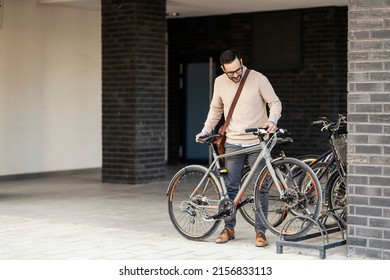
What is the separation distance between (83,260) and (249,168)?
6.03ft

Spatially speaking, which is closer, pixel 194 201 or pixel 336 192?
pixel 194 201

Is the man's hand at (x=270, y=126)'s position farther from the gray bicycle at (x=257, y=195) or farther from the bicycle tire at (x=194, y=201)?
the bicycle tire at (x=194, y=201)

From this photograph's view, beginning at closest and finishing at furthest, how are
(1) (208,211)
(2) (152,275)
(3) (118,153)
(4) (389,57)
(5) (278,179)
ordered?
(2) (152,275)
(4) (389,57)
(5) (278,179)
(1) (208,211)
(3) (118,153)

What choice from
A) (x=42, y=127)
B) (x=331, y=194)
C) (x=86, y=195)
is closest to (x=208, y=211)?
(x=331, y=194)

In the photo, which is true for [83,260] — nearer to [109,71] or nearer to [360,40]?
[360,40]

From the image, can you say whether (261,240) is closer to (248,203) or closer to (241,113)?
(248,203)

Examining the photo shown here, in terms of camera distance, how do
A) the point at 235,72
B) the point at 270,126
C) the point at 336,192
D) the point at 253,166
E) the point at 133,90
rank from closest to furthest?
the point at 270,126 < the point at 253,166 < the point at 235,72 < the point at 336,192 < the point at 133,90

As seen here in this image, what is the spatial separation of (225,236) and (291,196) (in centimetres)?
80

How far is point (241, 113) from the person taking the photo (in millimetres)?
7297

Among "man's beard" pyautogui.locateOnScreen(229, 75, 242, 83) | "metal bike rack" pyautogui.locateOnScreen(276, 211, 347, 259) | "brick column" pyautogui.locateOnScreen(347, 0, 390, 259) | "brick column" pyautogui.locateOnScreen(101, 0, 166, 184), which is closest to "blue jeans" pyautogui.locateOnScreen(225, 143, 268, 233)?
"man's beard" pyautogui.locateOnScreen(229, 75, 242, 83)

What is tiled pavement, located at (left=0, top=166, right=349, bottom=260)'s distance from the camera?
6812 millimetres

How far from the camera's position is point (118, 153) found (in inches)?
506

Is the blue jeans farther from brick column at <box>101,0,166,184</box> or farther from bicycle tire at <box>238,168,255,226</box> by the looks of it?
brick column at <box>101,0,166,184</box>

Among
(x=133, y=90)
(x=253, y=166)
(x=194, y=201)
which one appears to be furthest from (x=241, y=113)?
(x=133, y=90)
